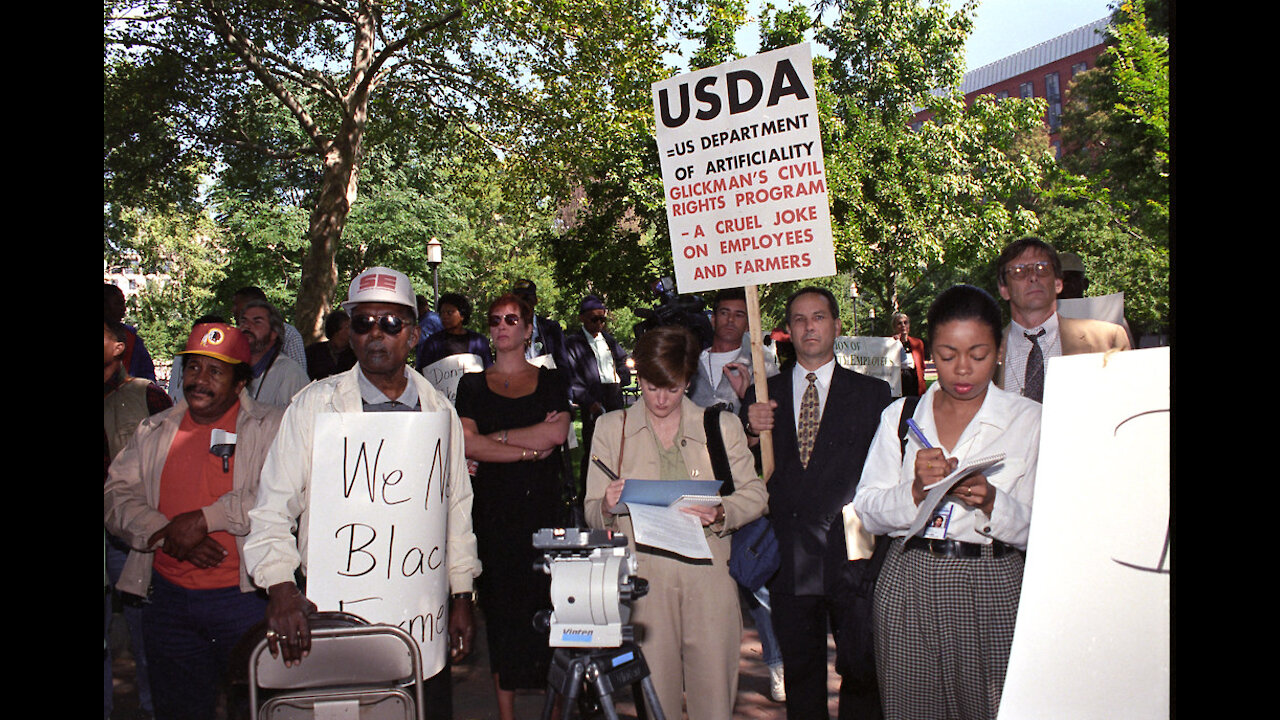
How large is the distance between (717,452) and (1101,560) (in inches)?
65.2

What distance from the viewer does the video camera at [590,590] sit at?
9.21ft

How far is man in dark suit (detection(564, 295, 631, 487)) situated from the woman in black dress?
1.03 m

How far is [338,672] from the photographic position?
2.95 metres

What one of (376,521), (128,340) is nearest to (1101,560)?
(376,521)

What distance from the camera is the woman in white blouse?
2.84 m

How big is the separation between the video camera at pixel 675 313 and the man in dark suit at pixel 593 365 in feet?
2.31

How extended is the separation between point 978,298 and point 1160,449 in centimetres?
76

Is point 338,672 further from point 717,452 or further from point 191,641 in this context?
point 717,452

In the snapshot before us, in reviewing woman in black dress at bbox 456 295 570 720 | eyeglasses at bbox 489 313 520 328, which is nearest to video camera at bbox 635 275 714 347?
eyeglasses at bbox 489 313 520 328

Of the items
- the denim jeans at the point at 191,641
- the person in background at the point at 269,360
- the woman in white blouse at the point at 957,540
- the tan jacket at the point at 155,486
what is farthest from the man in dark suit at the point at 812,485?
the person in background at the point at 269,360

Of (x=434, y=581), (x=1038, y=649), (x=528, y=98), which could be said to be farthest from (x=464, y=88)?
(x=1038, y=649)

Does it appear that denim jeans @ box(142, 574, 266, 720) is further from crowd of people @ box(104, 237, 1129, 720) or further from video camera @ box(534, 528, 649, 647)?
video camera @ box(534, 528, 649, 647)

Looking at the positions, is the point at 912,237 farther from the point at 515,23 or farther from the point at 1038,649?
→ the point at 1038,649

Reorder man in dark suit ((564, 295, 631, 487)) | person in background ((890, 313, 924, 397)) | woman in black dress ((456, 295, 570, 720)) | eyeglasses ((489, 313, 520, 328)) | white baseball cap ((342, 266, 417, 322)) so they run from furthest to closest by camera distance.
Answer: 1. person in background ((890, 313, 924, 397))
2. man in dark suit ((564, 295, 631, 487))
3. eyeglasses ((489, 313, 520, 328))
4. woman in black dress ((456, 295, 570, 720))
5. white baseball cap ((342, 266, 417, 322))
